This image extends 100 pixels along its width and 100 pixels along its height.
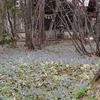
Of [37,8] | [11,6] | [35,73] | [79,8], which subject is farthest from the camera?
[11,6]

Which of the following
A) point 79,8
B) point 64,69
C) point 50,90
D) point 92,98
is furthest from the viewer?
point 79,8

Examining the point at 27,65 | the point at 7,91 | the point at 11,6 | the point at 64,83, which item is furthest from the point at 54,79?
the point at 11,6

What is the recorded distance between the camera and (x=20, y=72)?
6211 mm

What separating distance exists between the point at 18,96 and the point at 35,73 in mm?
1824

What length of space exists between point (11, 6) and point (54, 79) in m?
12.3

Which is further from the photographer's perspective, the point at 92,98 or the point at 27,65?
the point at 27,65

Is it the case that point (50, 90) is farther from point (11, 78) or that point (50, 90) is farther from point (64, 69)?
point (64, 69)

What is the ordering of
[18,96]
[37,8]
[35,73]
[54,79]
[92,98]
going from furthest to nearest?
[37,8], [35,73], [54,79], [18,96], [92,98]

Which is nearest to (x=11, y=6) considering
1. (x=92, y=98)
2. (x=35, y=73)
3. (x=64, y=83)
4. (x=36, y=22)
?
(x=36, y=22)

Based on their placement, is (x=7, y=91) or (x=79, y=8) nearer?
(x=7, y=91)

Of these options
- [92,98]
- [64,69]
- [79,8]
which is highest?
[79,8]

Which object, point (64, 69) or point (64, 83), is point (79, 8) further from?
point (64, 83)

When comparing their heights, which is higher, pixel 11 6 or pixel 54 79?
pixel 11 6

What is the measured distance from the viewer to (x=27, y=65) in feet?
23.7
